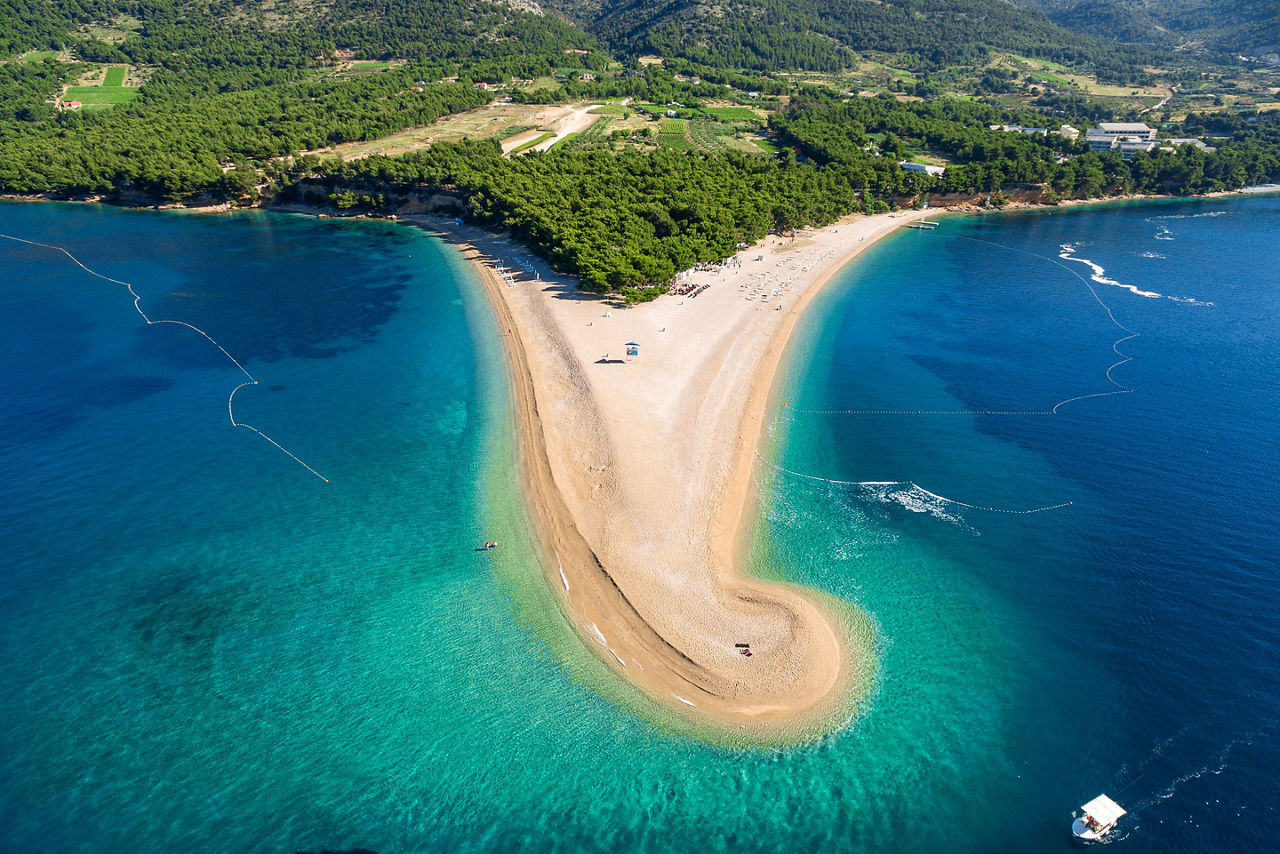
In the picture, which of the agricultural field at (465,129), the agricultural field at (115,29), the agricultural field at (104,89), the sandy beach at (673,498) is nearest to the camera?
the sandy beach at (673,498)

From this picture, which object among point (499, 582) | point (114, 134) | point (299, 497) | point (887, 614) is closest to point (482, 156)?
point (114, 134)

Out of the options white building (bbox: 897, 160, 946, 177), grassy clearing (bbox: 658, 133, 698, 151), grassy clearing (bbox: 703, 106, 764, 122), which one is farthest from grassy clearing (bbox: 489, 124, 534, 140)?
white building (bbox: 897, 160, 946, 177)

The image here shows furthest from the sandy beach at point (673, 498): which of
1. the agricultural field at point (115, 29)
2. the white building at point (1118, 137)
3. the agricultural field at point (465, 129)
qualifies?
the agricultural field at point (115, 29)

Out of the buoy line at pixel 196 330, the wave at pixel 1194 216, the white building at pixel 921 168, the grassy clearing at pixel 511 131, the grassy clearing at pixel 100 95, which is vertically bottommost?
the buoy line at pixel 196 330

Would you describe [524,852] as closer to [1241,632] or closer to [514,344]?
[1241,632]

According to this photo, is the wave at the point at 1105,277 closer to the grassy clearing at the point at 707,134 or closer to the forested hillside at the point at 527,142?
the forested hillside at the point at 527,142

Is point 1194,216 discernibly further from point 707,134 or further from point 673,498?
point 673,498
